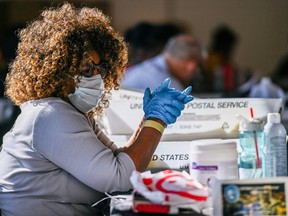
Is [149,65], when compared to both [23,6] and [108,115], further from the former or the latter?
[23,6]

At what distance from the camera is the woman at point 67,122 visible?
2.33m

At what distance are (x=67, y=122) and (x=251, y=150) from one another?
2.09 feet

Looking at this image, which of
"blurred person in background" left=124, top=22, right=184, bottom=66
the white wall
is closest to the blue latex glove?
"blurred person in background" left=124, top=22, right=184, bottom=66

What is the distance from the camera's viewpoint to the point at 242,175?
97.0 inches

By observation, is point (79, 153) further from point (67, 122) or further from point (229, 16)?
point (229, 16)

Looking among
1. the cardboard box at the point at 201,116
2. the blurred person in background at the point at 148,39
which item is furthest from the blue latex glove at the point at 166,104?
the blurred person in background at the point at 148,39

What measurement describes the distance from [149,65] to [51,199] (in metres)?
3.19

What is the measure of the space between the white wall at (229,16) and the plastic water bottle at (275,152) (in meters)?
7.88

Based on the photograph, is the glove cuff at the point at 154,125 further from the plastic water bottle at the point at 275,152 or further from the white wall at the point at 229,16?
the white wall at the point at 229,16

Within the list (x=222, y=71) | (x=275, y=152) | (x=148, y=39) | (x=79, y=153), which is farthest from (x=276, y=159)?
(x=222, y=71)

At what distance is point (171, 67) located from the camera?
5.54 meters

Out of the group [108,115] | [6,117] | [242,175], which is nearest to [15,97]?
[108,115]

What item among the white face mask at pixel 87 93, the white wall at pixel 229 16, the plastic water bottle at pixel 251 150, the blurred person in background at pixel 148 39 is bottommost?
the plastic water bottle at pixel 251 150

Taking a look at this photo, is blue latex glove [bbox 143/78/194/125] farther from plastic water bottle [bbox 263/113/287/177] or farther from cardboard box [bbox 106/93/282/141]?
cardboard box [bbox 106/93/282/141]
